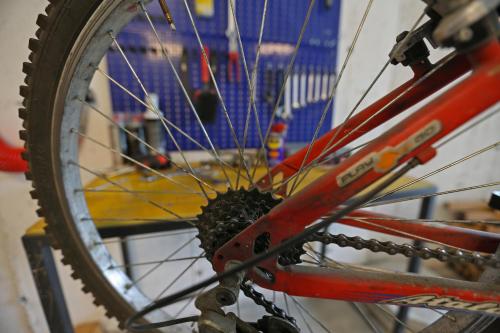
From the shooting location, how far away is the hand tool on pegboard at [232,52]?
94 centimetres

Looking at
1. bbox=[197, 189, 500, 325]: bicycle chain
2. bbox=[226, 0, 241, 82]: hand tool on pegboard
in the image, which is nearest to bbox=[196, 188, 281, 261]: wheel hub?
bbox=[197, 189, 500, 325]: bicycle chain

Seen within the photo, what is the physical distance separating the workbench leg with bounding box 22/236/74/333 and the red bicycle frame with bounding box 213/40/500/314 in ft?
1.63

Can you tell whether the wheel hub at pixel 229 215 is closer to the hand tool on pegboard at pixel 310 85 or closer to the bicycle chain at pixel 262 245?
the bicycle chain at pixel 262 245

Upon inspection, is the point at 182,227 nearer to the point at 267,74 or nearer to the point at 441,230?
the point at 441,230

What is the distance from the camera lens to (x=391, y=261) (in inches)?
58.7

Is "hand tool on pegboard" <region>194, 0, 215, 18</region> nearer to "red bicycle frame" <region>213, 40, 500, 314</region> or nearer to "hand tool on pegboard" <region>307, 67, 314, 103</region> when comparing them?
"hand tool on pegboard" <region>307, 67, 314, 103</region>

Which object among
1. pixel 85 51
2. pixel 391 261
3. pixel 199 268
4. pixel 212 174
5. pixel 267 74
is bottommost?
pixel 391 261

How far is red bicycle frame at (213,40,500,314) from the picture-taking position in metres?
0.26

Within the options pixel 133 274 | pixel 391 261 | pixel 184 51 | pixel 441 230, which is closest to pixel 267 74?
pixel 184 51

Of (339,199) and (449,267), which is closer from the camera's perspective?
(339,199)

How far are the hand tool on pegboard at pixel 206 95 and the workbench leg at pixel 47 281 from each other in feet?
2.09

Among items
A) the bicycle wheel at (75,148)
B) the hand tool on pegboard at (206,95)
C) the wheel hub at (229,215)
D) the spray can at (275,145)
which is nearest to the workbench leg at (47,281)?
the bicycle wheel at (75,148)

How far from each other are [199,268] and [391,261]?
1191 millimetres

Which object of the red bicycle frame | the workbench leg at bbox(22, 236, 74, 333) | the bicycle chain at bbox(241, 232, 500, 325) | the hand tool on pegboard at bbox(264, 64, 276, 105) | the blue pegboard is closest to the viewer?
the red bicycle frame
